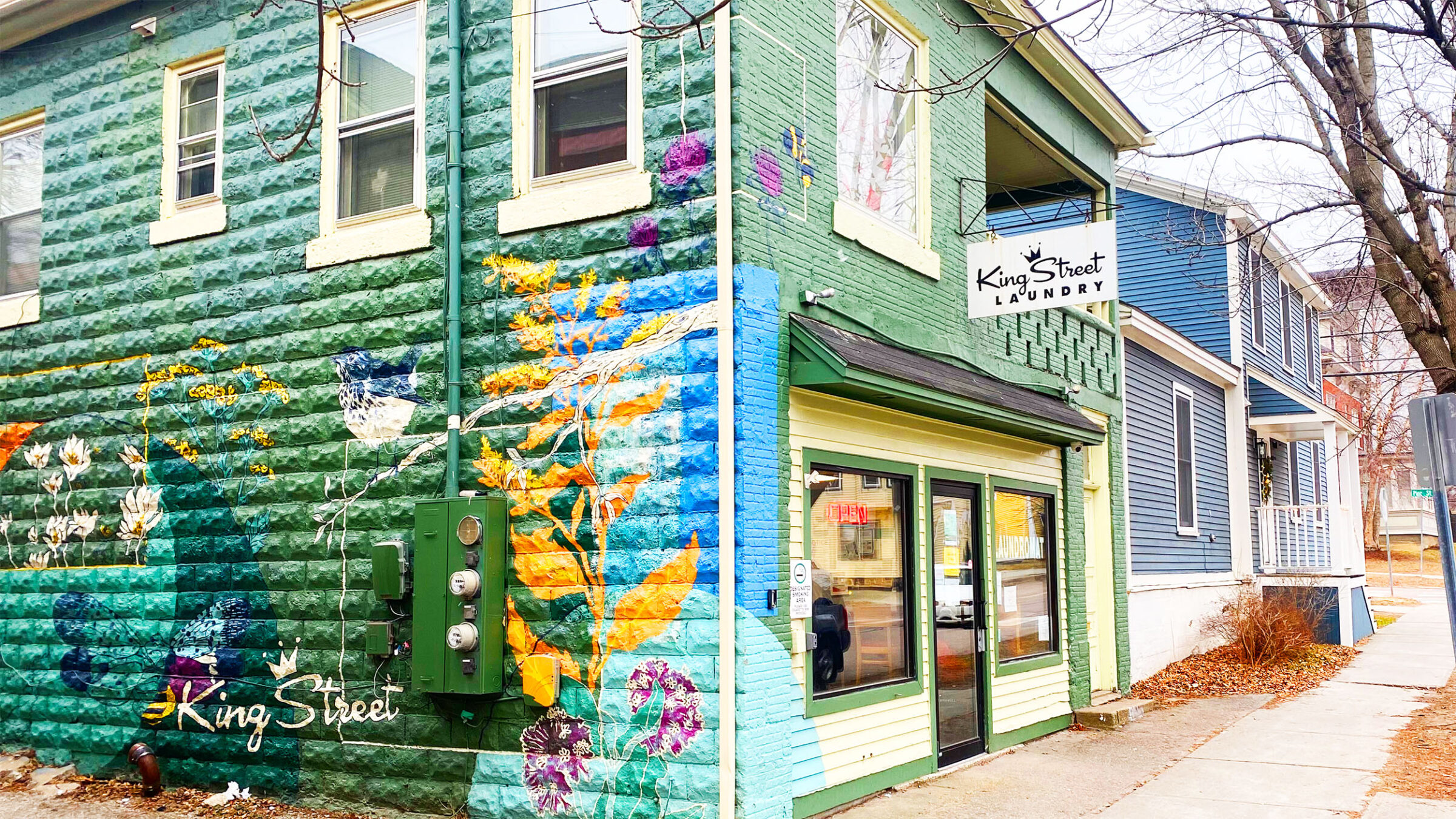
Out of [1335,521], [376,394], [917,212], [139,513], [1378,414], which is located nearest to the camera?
[376,394]

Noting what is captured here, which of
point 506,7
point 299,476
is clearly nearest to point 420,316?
point 299,476

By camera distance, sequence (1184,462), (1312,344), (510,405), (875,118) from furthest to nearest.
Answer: (1312,344)
(1184,462)
(875,118)
(510,405)

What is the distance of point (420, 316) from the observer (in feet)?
28.3

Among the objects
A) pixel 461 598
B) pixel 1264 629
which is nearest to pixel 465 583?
pixel 461 598

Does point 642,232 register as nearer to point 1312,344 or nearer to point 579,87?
point 579,87

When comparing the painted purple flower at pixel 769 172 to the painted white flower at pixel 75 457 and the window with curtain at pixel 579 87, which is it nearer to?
the window with curtain at pixel 579 87

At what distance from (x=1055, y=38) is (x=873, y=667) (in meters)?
6.71

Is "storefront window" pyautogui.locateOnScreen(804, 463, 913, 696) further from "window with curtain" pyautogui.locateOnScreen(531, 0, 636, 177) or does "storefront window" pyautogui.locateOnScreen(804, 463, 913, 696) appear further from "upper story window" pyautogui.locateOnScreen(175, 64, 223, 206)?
"upper story window" pyautogui.locateOnScreen(175, 64, 223, 206)

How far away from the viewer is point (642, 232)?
7867 mm

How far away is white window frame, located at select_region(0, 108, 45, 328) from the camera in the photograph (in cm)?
1078

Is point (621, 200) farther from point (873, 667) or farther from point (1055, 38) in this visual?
point (1055, 38)

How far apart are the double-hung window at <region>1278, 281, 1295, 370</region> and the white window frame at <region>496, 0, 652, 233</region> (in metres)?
21.9

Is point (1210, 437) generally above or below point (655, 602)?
above

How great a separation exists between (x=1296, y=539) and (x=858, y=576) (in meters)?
19.8
